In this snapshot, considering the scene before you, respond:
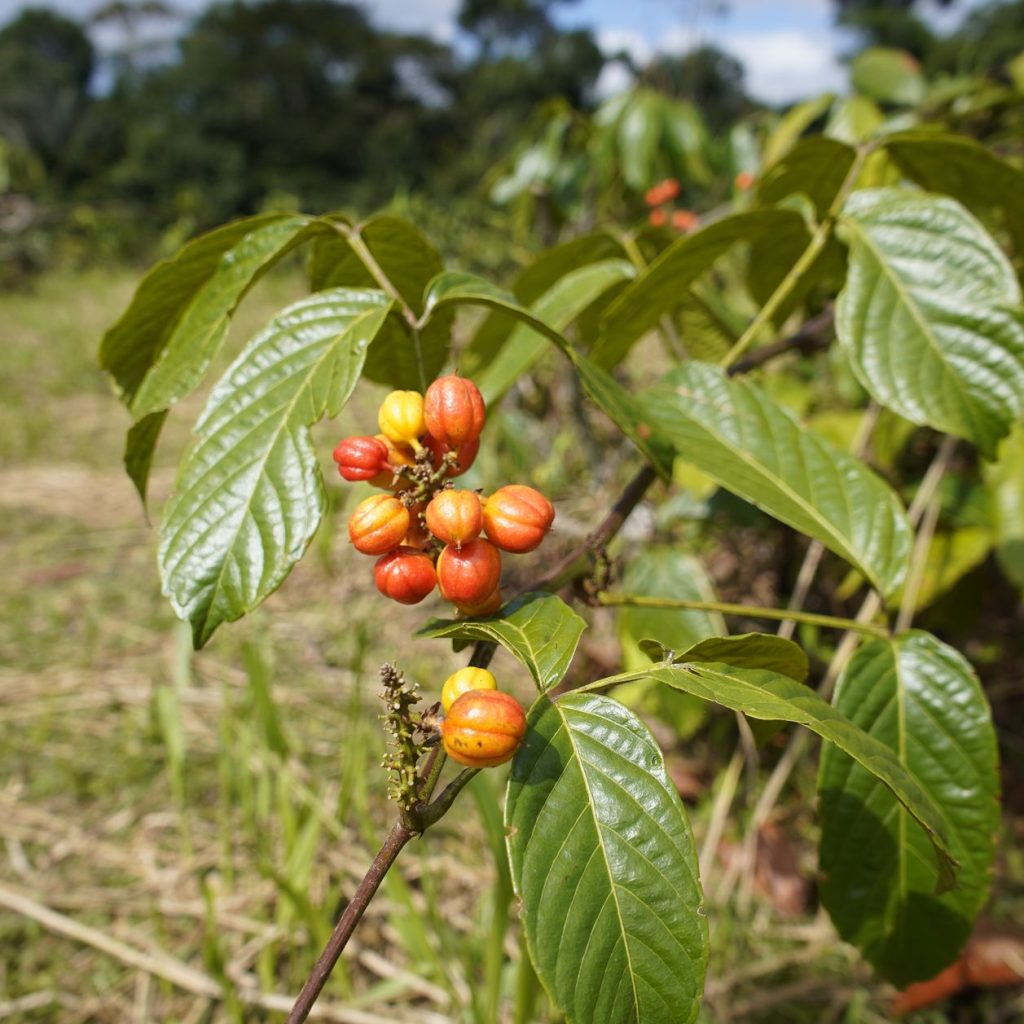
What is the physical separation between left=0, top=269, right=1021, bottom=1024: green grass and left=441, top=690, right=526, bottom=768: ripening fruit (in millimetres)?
540

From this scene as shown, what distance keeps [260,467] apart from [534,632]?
0.67ft

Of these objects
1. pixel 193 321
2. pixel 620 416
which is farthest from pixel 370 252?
pixel 620 416

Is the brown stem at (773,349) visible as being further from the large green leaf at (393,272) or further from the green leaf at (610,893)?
the green leaf at (610,893)

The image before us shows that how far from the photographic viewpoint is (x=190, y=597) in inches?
19.8

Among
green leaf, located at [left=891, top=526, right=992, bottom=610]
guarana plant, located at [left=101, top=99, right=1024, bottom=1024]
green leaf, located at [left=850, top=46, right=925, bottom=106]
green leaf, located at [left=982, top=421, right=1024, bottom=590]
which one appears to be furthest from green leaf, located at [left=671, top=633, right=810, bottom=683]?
green leaf, located at [left=850, top=46, right=925, bottom=106]

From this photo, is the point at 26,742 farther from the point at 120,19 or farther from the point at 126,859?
the point at 120,19

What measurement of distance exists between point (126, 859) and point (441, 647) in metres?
0.98

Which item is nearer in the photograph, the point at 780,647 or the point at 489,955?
the point at 780,647

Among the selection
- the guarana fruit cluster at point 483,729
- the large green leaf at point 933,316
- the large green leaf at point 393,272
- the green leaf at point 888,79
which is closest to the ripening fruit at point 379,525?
the guarana fruit cluster at point 483,729

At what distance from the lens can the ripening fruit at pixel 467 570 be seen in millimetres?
473

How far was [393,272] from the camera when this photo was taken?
0.74 meters

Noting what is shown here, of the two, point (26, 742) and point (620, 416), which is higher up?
point (620, 416)

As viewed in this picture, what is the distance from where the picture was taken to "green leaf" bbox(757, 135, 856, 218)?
0.90m

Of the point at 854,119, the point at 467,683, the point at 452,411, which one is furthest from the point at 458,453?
the point at 854,119
